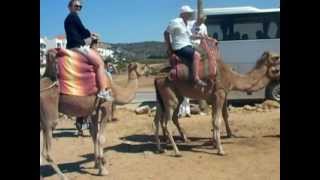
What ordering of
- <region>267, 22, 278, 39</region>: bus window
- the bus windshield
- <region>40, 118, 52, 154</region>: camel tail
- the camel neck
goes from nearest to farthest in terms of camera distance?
<region>40, 118, 52, 154</region>: camel tail < the camel neck < <region>267, 22, 278, 39</region>: bus window < the bus windshield

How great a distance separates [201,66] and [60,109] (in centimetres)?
244

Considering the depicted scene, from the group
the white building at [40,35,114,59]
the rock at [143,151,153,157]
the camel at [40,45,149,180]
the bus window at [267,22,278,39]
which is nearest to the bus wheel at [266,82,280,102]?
the bus window at [267,22,278,39]

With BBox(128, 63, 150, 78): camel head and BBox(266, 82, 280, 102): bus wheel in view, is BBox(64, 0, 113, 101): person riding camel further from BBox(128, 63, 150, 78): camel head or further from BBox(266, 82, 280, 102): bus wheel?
BBox(266, 82, 280, 102): bus wheel

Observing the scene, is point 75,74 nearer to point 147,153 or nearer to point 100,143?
point 100,143

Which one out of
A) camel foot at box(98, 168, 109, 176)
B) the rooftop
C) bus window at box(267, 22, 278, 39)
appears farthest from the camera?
the rooftop

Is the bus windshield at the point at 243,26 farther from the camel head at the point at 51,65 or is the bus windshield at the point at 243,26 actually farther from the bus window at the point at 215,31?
the camel head at the point at 51,65

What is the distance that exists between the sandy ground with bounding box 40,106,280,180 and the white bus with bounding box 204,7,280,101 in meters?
5.83

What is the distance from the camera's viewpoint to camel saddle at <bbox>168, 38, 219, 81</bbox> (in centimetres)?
901

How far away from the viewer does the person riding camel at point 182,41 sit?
349 inches

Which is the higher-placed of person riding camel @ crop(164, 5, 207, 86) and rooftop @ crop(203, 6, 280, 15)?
rooftop @ crop(203, 6, 280, 15)

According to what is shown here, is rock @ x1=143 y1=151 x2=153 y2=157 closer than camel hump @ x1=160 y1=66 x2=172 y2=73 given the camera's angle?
Yes

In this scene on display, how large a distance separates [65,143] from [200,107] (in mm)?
4976

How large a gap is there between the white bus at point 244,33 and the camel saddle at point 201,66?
8302 millimetres
